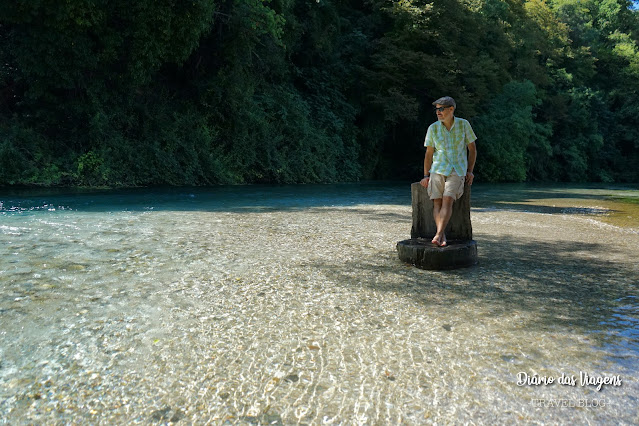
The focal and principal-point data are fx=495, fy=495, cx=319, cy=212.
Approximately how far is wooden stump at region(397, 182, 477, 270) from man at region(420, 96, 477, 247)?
219 mm

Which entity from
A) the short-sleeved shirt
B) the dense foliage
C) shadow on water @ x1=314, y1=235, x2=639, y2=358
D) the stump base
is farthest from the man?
the dense foliage

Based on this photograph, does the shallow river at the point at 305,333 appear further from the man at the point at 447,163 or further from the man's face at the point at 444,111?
the man's face at the point at 444,111

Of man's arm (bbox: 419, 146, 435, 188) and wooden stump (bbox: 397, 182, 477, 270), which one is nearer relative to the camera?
wooden stump (bbox: 397, 182, 477, 270)

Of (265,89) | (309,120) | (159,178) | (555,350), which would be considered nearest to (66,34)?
(159,178)

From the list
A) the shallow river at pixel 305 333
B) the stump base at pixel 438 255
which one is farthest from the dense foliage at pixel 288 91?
the stump base at pixel 438 255

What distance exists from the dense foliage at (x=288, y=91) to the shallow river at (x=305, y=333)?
10939mm

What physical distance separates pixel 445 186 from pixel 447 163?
0.84ft

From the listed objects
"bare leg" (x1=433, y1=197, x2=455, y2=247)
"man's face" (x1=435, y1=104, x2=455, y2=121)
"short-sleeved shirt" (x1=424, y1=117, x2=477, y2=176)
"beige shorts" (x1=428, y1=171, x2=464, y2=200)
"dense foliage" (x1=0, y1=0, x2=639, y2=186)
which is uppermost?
"dense foliage" (x1=0, y1=0, x2=639, y2=186)

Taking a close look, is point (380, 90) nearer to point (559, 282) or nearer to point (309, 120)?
point (309, 120)

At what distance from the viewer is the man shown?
541 centimetres

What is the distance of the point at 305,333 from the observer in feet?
10.8

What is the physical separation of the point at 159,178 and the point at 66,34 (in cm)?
539

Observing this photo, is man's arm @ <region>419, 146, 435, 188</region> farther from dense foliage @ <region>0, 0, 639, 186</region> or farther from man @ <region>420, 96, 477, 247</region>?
dense foliage @ <region>0, 0, 639, 186</region>

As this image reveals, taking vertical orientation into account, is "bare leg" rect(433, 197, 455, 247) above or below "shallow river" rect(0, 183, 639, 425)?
above
